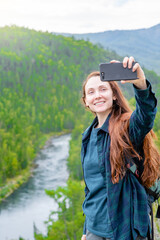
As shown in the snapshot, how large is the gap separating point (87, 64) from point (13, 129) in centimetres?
4503

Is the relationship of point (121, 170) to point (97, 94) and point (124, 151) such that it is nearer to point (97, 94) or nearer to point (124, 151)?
point (124, 151)

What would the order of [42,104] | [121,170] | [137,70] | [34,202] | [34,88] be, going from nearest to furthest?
[137,70], [121,170], [34,202], [42,104], [34,88]

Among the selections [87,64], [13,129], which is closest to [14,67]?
[87,64]

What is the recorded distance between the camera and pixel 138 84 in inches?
63.5

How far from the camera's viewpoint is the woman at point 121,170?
1718 millimetres

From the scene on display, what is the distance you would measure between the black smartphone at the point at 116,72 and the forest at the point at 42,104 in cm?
260

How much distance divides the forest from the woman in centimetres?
233

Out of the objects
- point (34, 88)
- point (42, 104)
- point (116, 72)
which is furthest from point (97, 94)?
point (34, 88)

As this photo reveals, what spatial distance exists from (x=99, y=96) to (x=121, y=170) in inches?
20.7

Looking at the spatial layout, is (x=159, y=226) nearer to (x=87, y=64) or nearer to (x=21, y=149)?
(x=21, y=149)

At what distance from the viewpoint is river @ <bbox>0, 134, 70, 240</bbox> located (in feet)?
71.0

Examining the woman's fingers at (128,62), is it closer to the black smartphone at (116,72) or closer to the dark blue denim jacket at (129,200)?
the black smartphone at (116,72)

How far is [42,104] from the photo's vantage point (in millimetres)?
66812

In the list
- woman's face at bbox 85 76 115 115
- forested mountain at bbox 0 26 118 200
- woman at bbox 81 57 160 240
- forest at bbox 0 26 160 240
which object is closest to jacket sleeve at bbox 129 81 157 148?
woman at bbox 81 57 160 240
